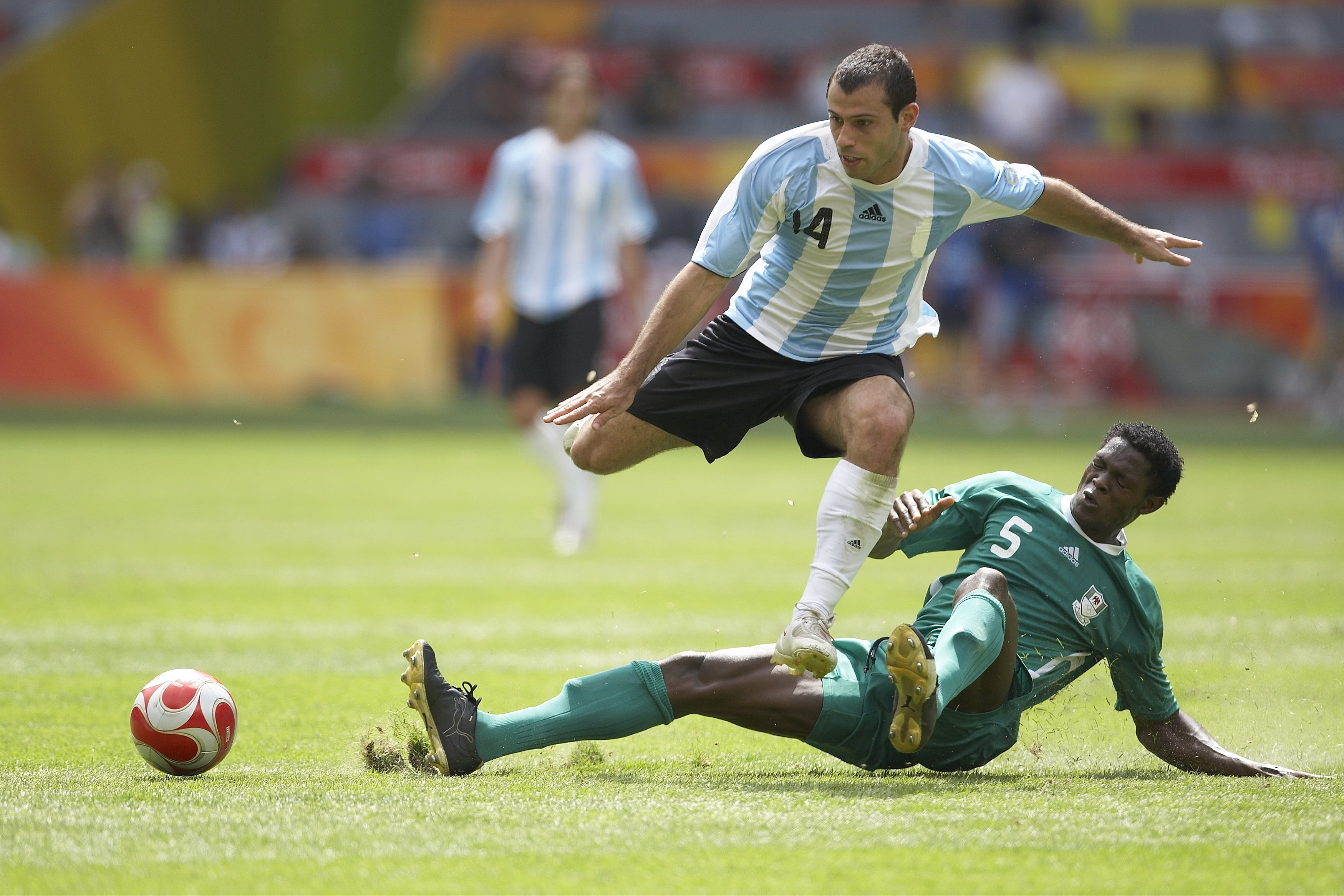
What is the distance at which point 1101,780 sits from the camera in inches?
157

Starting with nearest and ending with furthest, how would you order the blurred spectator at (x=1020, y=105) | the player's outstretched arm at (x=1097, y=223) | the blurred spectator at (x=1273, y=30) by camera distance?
the player's outstretched arm at (x=1097, y=223) < the blurred spectator at (x=1020, y=105) < the blurred spectator at (x=1273, y=30)

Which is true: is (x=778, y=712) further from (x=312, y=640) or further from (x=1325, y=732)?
(x=312, y=640)

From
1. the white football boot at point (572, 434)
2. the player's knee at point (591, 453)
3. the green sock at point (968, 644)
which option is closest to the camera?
the green sock at point (968, 644)

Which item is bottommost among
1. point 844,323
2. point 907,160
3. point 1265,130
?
point 844,323

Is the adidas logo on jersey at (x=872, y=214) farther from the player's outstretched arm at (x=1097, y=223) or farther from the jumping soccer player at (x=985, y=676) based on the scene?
the jumping soccer player at (x=985, y=676)

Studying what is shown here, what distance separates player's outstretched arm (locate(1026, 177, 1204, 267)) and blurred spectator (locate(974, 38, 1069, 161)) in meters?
16.8

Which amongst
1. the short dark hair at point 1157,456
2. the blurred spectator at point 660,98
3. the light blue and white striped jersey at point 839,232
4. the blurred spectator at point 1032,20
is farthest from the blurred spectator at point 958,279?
the short dark hair at point 1157,456

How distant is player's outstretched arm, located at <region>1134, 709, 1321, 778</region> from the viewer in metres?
4.02

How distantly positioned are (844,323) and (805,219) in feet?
1.23

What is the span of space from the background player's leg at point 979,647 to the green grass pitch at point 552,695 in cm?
24

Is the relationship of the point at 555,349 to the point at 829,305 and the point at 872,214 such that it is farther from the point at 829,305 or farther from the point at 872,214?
the point at 872,214

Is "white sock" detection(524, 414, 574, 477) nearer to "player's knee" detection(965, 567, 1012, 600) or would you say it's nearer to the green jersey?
the green jersey

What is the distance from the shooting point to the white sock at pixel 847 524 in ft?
14.0

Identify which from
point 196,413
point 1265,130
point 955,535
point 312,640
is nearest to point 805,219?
point 955,535
